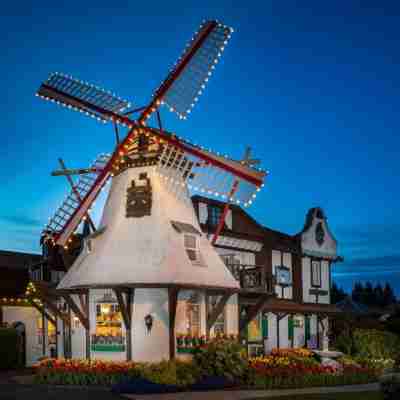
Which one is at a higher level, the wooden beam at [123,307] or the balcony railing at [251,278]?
the balcony railing at [251,278]

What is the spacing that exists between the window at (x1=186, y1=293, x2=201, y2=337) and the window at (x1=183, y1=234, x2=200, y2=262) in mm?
1493

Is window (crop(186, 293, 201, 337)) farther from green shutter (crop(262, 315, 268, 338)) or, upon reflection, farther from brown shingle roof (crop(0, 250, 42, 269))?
brown shingle roof (crop(0, 250, 42, 269))

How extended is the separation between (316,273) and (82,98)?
1764 cm

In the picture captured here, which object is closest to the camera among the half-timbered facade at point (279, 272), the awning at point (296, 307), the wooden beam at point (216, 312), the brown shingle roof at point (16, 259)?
the wooden beam at point (216, 312)

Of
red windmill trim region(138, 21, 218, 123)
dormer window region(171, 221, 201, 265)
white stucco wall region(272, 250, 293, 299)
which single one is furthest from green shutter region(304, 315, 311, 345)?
red windmill trim region(138, 21, 218, 123)

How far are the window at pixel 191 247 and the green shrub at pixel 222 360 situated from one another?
13.7 ft

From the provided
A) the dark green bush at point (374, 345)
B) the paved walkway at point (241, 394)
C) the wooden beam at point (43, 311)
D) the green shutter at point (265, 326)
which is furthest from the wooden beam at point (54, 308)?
the dark green bush at point (374, 345)

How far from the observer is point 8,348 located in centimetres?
2927

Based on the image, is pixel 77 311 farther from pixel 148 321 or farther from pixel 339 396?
pixel 339 396

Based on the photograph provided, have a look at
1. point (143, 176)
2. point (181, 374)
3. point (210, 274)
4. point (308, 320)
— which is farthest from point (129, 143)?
point (308, 320)

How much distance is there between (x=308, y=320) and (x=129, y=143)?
54.7 ft

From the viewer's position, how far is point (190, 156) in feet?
83.1

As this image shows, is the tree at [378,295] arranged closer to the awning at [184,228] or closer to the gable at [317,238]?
the gable at [317,238]

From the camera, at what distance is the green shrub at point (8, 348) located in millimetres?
28984
